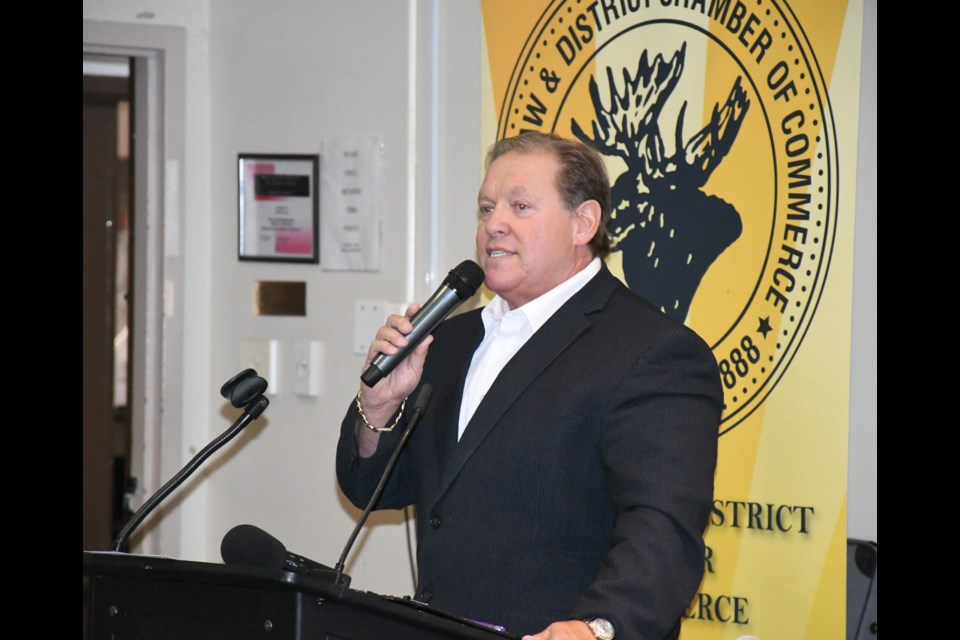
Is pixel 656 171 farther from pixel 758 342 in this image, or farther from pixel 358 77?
pixel 358 77

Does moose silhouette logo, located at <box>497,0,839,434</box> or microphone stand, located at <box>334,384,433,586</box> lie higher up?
moose silhouette logo, located at <box>497,0,839,434</box>

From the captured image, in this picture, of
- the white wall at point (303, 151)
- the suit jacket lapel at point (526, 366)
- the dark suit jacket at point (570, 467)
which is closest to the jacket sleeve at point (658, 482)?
the dark suit jacket at point (570, 467)

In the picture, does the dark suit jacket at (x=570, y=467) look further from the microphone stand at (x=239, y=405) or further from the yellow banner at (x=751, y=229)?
the yellow banner at (x=751, y=229)

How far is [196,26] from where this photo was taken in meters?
3.39

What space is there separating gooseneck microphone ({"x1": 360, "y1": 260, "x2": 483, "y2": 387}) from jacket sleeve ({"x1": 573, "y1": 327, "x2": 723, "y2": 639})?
311 millimetres

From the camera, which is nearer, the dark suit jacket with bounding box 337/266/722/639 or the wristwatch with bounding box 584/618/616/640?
the wristwatch with bounding box 584/618/616/640

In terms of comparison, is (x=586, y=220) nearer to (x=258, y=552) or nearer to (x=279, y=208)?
(x=258, y=552)

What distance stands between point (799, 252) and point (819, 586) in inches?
28.4

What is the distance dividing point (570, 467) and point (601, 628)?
37 centimetres

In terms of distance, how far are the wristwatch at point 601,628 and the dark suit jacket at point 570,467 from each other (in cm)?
Result: 17

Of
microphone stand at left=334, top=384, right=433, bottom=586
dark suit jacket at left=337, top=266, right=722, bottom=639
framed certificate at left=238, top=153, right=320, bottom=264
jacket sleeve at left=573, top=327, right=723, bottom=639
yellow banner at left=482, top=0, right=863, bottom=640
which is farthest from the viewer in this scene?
framed certificate at left=238, top=153, right=320, bottom=264

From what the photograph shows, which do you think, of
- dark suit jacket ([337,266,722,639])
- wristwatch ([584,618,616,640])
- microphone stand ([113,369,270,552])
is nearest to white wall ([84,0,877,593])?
dark suit jacket ([337,266,722,639])

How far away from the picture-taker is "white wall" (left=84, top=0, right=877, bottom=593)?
3.04 m

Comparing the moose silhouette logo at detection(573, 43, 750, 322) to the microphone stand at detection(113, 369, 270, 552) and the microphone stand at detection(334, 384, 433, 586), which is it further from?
the microphone stand at detection(113, 369, 270, 552)
